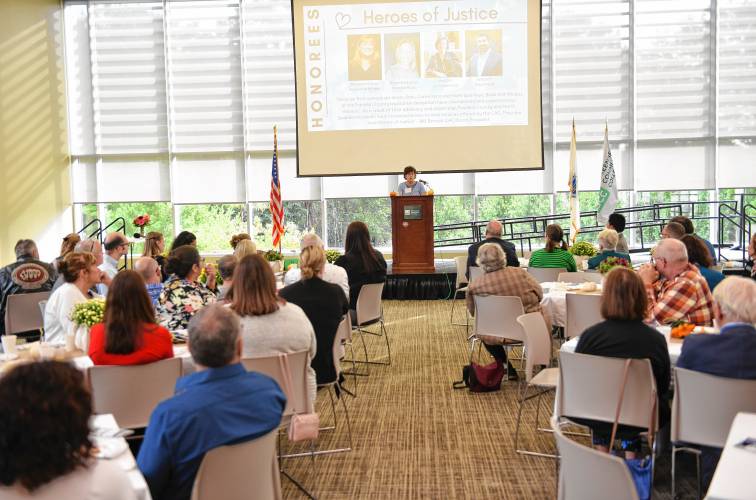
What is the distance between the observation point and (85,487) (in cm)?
203

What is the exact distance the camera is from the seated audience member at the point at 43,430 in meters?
1.86

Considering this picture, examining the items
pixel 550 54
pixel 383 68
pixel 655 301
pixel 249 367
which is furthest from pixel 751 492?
pixel 550 54

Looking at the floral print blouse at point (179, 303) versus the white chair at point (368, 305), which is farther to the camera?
the white chair at point (368, 305)

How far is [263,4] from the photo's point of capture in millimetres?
13820

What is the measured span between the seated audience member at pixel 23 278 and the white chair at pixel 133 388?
3958mm

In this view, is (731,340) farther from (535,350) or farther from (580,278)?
(580,278)

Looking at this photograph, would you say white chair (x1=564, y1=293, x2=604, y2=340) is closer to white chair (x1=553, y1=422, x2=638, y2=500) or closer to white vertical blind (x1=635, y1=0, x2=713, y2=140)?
white chair (x1=553, y1=422, x2=638, y2=500)

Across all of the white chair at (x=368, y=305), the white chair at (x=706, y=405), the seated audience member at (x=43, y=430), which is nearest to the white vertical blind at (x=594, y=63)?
the white chair at (x=368, y=305)

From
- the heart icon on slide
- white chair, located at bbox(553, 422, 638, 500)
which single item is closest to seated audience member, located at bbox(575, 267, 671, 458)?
white chair, located at bbox(553, 422, 638, 500)

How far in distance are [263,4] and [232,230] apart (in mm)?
4144

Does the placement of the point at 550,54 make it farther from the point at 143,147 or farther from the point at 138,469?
the point at 138,469

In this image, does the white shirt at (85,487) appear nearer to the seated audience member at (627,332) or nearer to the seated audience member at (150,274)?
the seated audience member at (627,332)

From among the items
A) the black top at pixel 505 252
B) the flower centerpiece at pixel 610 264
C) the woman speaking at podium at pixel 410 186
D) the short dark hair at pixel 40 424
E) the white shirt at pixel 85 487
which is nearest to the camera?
the short dark hair at pixel 40 424

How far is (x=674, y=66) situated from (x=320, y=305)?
1038 cm
